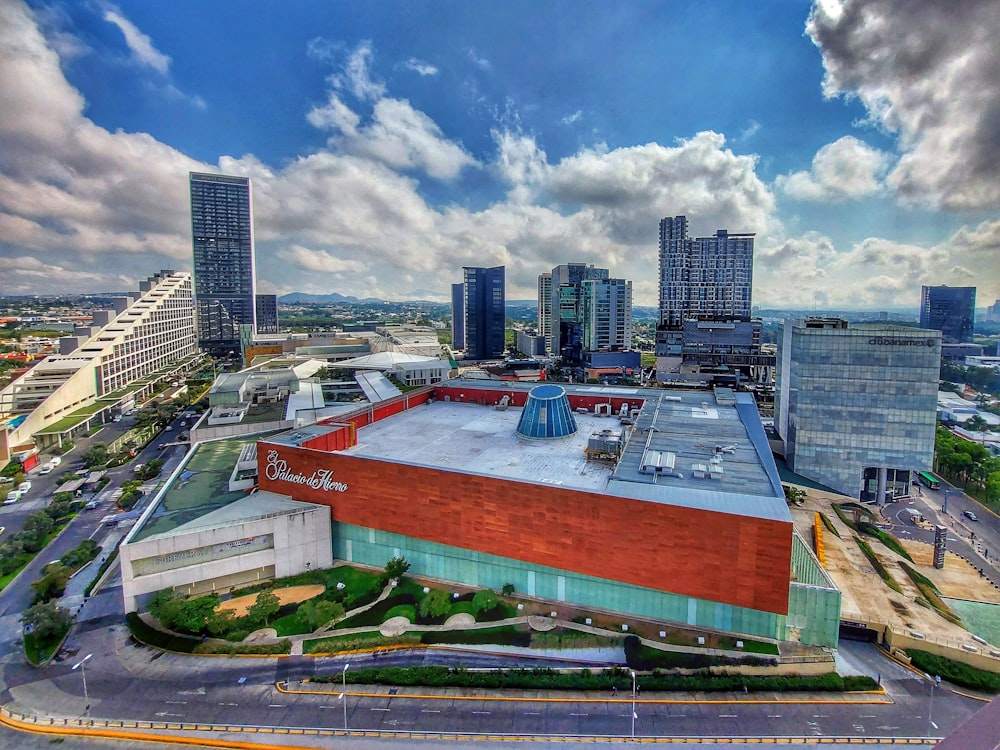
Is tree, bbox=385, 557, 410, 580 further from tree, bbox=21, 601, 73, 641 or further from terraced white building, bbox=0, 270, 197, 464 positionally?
terraced white building, bbox=0, 270, 197, 464

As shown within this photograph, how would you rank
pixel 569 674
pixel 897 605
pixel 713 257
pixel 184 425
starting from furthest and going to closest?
pixel 713 257
pixel 184 425
pixel 897 605
pixel 569 674

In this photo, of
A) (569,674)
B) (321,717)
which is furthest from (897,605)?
(321,717)

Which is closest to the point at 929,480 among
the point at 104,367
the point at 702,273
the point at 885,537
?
the point at 885,537

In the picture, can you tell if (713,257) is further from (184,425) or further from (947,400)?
(184,425)

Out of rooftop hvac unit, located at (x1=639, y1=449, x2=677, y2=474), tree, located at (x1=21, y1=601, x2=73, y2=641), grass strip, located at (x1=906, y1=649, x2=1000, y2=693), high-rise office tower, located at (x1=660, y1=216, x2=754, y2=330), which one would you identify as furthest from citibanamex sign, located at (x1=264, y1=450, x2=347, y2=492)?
high-rise office tower, located at (x1=660, y1=216, x2=754, y2=330)

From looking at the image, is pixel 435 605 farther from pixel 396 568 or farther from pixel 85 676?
pixel 85 676
